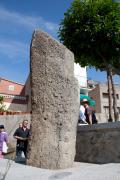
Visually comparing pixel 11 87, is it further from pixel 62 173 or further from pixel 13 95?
pixel 62 173

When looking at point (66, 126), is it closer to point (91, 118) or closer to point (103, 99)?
point (91, 118)

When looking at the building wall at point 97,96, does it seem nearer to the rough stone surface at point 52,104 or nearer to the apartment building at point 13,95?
the apartment building at point 13,95

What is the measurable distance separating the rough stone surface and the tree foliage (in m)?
9.16

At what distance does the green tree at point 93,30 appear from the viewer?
15578 mm

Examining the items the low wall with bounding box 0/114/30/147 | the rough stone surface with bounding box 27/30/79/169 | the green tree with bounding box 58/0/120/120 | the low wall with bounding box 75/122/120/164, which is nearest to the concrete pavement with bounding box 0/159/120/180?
the rough stone surface with bounding box 27/30/79/169

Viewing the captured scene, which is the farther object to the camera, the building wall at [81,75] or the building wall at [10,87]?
the building wall at [81,75]

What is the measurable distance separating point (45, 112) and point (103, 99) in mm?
34297

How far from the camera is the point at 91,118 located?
32.2ft

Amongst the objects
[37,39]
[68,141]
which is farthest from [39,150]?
[37,39]

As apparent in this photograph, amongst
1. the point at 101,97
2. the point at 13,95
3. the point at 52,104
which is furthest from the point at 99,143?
the point at 101,97

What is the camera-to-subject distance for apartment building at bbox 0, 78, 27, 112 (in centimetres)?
3023

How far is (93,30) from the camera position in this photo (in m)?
15.6

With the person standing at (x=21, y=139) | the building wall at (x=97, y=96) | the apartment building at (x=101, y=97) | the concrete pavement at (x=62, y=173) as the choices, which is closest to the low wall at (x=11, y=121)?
the person standing at (x=21, y=139)

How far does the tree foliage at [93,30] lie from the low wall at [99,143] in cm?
854
